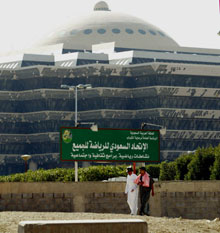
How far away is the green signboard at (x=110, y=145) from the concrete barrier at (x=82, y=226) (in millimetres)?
26144

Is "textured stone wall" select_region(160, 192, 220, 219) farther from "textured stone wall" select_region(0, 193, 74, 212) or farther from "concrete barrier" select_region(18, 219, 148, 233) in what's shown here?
"concrete barrier" select_region(18, 219, 148, 233)

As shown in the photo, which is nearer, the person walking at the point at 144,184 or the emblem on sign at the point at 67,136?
the person walking at the point at 144,184

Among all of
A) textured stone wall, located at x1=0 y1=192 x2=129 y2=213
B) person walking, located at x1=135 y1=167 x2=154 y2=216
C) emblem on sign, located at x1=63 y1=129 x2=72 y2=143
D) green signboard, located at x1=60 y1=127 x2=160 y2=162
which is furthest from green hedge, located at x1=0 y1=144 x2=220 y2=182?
person walking, located at x1=135 y1=167 x2=154 y2=216

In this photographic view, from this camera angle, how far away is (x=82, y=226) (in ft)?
66.7

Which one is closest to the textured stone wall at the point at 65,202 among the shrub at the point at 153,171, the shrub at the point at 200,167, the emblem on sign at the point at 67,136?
the emblem on sign at the point at 67,136

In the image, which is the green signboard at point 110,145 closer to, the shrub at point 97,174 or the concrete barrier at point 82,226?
the concrete barrier at point 82,226

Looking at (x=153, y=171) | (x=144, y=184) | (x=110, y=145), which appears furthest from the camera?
(x=153, y=171)

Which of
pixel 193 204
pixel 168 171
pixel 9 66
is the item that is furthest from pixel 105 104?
pixel 193 204

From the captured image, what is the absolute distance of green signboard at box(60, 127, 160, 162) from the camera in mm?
47281

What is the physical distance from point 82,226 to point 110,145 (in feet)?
91.0

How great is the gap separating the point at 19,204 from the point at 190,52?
162247 millimetres

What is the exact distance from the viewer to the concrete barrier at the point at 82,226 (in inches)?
795

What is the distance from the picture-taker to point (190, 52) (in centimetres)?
19888

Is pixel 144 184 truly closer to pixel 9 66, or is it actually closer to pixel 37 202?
pixel 37 202
